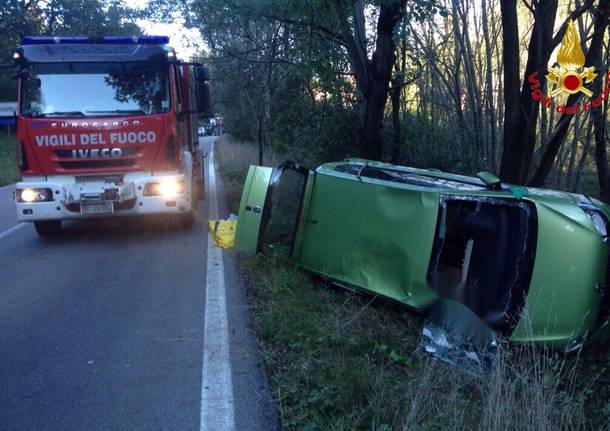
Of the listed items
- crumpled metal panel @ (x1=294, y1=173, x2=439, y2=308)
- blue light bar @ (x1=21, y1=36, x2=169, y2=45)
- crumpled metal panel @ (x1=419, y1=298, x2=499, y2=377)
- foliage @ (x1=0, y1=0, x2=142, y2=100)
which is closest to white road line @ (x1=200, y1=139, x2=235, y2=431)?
crumpled metal panel @ (x1=294, y1=173, x2=439, y2=308)

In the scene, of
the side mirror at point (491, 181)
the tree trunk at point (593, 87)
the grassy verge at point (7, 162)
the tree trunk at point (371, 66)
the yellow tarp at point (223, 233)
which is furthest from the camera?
the grassy verge at point (7, 162)

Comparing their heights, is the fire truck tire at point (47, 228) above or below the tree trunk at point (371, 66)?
below

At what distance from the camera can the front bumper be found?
8461 millimetres

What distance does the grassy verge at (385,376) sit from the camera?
3.49m

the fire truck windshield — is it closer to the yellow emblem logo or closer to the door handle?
the door handle

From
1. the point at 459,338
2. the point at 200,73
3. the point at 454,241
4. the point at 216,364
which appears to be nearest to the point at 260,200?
the point at 454,241

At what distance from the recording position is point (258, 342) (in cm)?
496

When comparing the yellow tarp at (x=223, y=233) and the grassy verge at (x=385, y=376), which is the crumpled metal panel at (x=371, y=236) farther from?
the yellow tarp at (x=223, y=233)

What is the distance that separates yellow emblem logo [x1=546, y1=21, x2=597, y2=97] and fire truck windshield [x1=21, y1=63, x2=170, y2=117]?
5.45m

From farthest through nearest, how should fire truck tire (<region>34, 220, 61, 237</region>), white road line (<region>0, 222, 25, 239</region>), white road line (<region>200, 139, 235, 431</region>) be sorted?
white road line (<region>0, 222, 25, 239</region>)
fire truck tire (<region>34, 220, 61, 237</region>)
white road line (<region>200, 139, 235, 431</region>)

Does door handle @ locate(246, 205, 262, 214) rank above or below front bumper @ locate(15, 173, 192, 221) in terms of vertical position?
above

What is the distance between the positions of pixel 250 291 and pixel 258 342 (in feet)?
4.88

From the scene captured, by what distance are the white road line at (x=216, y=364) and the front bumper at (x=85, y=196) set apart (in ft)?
6.85

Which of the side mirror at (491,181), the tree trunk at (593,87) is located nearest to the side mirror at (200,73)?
the tree trunk at (593,87)
